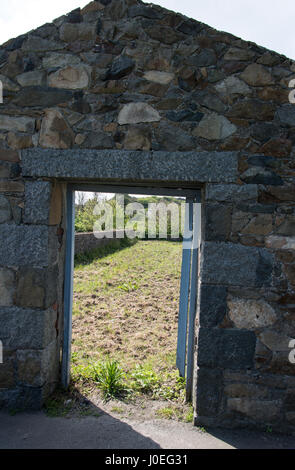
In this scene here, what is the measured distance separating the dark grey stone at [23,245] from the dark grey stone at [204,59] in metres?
1.88

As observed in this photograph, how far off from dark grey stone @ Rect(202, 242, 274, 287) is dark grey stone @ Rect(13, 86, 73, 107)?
175 centimetres

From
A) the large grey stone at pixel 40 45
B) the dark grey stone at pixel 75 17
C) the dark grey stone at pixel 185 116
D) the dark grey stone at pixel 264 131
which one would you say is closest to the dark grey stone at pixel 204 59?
the dark grey stone at pixel 185 116

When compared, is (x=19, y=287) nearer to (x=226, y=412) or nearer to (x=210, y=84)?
(x=226, y=412)

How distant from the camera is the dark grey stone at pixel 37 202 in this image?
8.64ft

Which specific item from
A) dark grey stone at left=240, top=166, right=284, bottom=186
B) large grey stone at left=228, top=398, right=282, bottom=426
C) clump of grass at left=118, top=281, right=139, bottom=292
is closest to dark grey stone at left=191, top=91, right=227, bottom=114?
dark grey stone at left=240, top=166, right=284, bottom=186

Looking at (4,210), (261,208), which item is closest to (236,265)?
(261,208)

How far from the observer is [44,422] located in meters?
2.61

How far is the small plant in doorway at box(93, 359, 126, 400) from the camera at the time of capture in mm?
3045

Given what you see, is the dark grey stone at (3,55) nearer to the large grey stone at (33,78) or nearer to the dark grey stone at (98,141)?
the large grey stone at (33,78)

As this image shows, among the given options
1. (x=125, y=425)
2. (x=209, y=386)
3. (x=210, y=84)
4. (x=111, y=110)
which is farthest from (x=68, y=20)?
(x=125, y=425)

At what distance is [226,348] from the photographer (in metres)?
2.56
